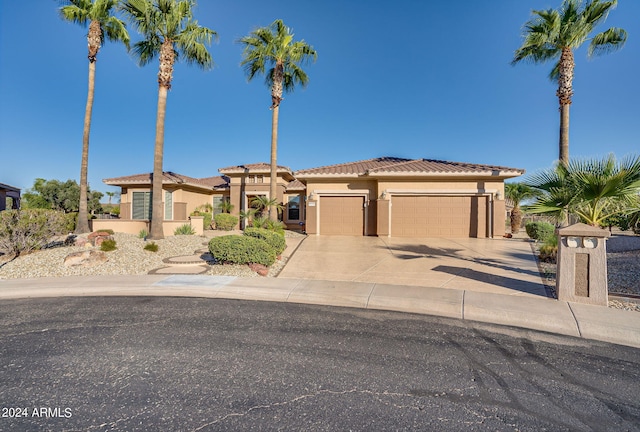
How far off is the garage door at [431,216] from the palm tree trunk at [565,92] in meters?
4.94

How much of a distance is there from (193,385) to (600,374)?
478cm

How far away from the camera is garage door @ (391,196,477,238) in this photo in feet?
55.3

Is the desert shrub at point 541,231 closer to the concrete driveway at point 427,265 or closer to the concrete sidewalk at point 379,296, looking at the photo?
the concrete driveway at point 427,265

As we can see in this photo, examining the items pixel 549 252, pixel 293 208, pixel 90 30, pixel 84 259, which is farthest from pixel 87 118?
pixel 549 252

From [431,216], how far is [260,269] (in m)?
12.2

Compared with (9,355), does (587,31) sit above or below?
above

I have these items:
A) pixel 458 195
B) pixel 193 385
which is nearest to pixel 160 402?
pixel 193 385

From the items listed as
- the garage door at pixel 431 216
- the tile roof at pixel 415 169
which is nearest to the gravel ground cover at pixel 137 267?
the garage door at pixel 431 216

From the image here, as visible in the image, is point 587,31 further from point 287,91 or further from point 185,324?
point 185,324

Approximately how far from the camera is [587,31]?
496 inches

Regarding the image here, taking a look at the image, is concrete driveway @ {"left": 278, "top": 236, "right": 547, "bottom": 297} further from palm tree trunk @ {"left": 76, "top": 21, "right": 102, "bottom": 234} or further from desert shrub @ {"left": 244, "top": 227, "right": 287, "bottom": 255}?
palm tree trunk @ {"left": 76, "top": 21, "right": 102, "bottom": 234}

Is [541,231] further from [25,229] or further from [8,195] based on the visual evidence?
[8,195]

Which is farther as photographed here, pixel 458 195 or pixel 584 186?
pixel 458 195

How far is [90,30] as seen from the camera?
15.8 metres
